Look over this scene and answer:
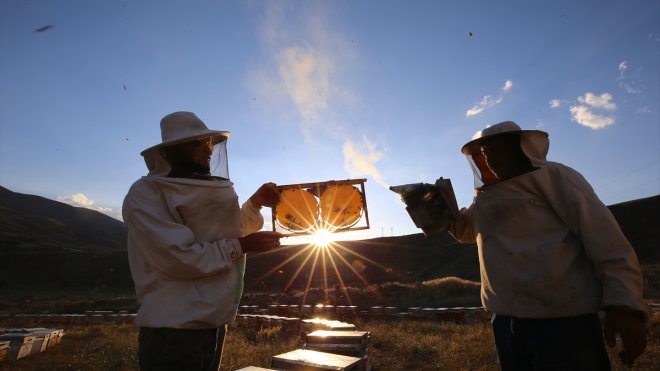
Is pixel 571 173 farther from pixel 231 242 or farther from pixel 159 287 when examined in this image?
pixel 159 287

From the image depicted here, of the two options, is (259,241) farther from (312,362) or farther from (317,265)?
(317,265)

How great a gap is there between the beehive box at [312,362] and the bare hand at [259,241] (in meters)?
1.93

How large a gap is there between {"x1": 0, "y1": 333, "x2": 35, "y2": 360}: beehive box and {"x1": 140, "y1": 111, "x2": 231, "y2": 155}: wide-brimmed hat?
994 cm

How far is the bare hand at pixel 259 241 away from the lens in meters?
2.71

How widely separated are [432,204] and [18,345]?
11.0m

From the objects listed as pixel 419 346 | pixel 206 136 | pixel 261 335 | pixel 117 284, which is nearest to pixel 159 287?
pixel 206 136

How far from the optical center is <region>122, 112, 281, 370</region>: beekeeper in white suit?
7.90 ft

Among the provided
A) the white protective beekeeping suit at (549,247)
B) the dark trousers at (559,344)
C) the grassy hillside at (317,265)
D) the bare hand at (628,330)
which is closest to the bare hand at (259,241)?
the white protective beekeeping suit at (549,247)

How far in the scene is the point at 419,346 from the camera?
9008 millimetres

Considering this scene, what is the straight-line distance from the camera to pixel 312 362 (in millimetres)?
4320

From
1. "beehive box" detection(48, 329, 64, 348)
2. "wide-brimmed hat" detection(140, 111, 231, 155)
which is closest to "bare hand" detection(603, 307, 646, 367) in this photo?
"wide-brimmed hat" detection(140, 111, 231, 155)

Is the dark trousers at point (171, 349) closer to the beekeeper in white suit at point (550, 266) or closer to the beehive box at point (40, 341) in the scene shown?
the beekeeper in white suit at point (550, 266)

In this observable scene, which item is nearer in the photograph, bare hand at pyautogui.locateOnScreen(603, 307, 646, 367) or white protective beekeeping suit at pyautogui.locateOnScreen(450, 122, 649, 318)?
bare hand at pyautogui.locateOnScreen(603, 307, 646, 367)

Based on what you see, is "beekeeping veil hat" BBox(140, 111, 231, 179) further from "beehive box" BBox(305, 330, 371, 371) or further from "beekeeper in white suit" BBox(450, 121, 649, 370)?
"beehive box" BBox(305, 330, 371, 371)
